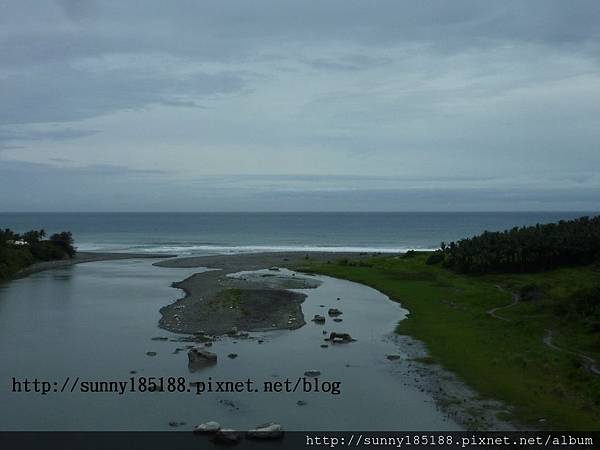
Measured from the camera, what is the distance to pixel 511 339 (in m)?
32.8

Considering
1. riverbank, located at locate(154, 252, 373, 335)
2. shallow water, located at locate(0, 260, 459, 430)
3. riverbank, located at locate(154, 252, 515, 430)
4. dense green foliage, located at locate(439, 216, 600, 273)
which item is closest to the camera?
Result: shallow water, located at locate(0, 260, 459, 430)

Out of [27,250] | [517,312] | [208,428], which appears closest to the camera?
[208,428]

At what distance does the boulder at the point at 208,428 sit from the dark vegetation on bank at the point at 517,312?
8723 mm

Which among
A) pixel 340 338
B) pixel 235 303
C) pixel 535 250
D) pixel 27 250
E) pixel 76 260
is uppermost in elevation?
pixel 535 250

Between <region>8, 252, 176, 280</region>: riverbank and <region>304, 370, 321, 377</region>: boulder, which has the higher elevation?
<region>8, 252, 176, 280</region>: riverbank

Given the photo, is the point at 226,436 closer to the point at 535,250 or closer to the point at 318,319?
the point at 318,319

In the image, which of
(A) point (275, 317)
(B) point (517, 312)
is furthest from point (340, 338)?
(B) point (517, 312)

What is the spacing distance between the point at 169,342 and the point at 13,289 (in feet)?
97.2

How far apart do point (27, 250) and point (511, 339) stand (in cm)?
6638

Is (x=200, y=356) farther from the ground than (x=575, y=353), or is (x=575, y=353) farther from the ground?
(x=575, y=353)

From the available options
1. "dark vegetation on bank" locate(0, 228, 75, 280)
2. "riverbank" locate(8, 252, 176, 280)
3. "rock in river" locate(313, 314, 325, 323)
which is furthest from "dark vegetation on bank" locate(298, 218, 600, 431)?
"dark vegetation on bank" locate(0, 228, 75, 280)

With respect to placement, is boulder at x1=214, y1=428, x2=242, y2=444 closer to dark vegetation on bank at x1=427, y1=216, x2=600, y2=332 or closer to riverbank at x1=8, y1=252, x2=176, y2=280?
dark vegetation on bank at x1=427, y1=216, x2=600, y2=332

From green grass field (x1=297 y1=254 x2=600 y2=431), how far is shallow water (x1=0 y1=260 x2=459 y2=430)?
2664 mm

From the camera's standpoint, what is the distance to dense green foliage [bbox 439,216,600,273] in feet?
187
